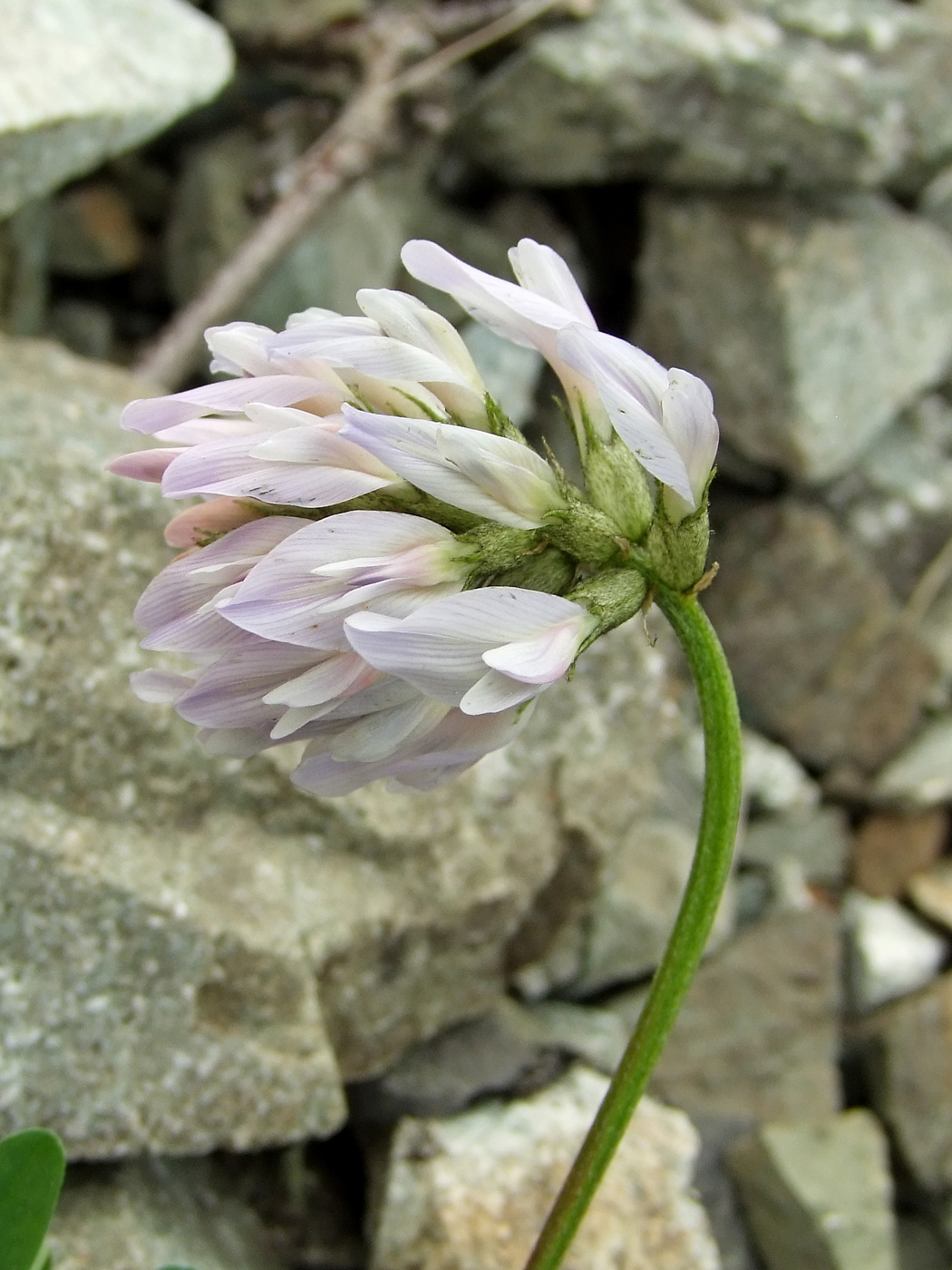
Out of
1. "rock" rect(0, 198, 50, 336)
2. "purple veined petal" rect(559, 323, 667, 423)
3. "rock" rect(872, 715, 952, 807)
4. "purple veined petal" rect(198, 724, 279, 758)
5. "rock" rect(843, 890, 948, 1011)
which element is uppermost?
"purple veined petal" rect(559, 323, 667, 423)

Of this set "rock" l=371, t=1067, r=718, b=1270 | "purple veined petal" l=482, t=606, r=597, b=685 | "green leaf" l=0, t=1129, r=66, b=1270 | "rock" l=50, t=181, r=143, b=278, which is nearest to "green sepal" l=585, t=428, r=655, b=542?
"purple veined petal" l=482, t=606, r=597, b=685

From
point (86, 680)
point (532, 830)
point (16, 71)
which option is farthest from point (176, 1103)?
point (16, 71)

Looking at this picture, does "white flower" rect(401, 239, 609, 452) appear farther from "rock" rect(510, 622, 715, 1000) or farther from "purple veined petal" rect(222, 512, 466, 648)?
"rock" rect(510, 622, 715, 1000)

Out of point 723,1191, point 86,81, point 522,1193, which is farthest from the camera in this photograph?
point 723,1191

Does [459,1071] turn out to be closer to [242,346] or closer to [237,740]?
[237,740]

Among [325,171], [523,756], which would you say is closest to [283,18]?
[325,171]

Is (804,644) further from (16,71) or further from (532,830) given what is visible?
(16,71)
